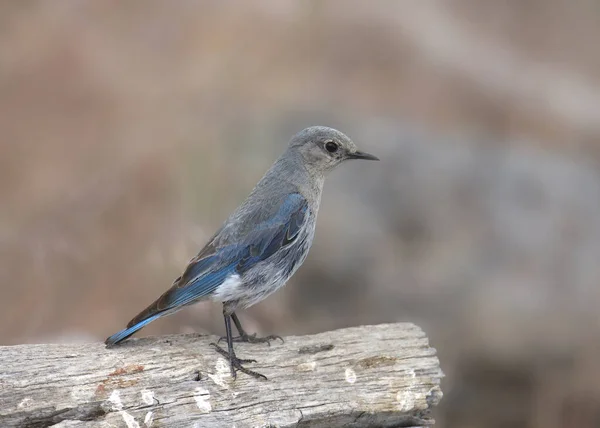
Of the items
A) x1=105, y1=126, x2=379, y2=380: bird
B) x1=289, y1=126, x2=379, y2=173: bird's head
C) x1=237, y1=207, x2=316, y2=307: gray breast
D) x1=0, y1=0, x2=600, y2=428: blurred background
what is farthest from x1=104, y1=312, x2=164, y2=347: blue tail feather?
x1=0, y1=0, x2=600, y2=428: blurred background

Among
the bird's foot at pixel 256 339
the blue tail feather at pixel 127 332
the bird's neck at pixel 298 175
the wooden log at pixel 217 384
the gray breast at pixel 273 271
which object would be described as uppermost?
the bird's neck at pixel 298 175

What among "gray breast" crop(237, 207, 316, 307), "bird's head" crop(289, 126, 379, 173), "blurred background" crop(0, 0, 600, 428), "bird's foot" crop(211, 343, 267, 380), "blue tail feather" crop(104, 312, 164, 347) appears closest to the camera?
"blue tail feather" crop(104, 312, 164, 347)

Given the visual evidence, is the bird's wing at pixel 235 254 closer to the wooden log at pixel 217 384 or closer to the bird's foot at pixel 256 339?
the wooden log at pixel 217 384

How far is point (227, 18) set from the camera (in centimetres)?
1257

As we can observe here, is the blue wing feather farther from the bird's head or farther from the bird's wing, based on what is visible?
the bird's head

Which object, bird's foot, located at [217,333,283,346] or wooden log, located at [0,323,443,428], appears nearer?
wooden log, located at [0,323,443,428]

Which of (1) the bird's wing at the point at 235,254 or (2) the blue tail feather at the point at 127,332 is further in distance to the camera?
(1) the bird's wing at the point at 235,254

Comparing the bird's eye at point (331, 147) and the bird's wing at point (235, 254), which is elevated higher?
the bird's eye at point (331, 147)

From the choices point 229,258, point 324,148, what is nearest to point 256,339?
point 229,258

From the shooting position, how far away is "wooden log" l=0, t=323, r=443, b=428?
4.23m

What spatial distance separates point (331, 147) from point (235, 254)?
1.04m

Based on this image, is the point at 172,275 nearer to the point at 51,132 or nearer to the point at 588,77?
the point at 51,132

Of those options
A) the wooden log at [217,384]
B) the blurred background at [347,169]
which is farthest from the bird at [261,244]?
the blurred background at [347,169]

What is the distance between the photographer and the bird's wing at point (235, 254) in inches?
188
